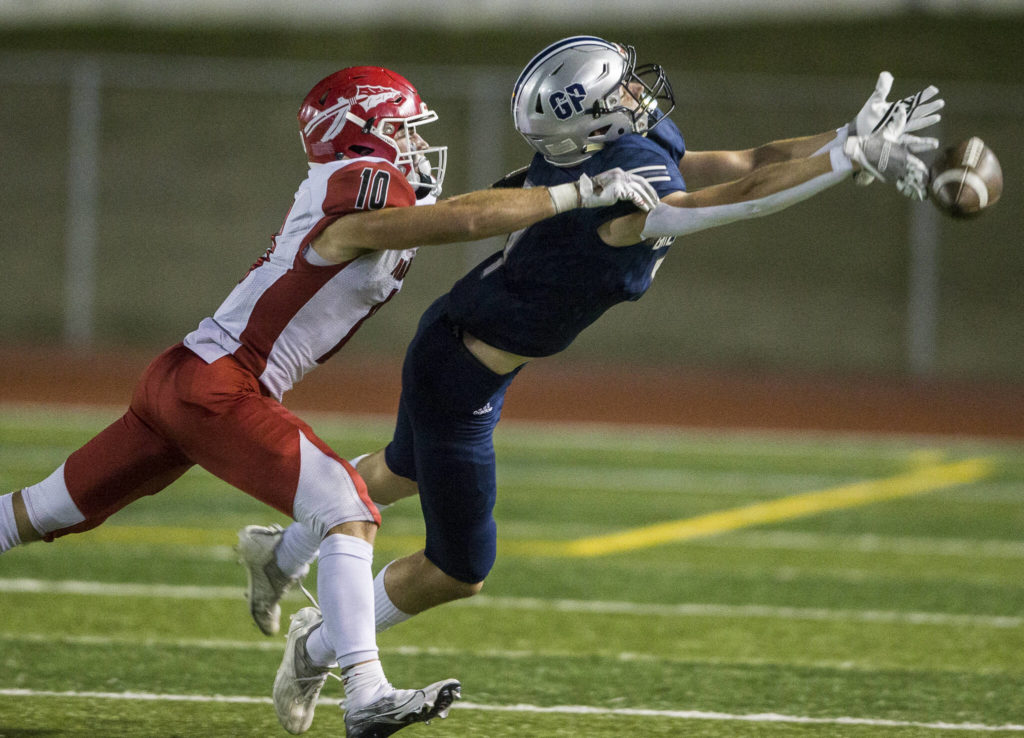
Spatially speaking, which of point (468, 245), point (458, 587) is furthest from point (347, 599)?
point (468, 245)

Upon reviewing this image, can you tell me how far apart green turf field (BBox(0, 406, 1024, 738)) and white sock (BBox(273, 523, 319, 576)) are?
1.35ft

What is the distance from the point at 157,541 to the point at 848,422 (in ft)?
21.8

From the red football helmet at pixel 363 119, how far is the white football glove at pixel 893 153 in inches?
45.6

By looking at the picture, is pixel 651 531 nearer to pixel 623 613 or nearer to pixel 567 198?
pixel 623 613

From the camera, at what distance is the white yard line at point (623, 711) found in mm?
3885

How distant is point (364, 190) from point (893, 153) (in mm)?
1238

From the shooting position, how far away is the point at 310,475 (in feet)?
A: 11.1

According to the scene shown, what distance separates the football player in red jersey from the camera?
10.8ft

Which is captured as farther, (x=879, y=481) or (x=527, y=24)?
(x=527, y=24)

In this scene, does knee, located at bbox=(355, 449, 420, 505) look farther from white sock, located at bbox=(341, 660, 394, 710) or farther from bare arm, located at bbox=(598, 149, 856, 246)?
bare arm, located at bbox=(598, 149, 856, 246)

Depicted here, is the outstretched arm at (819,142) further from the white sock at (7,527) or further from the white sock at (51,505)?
the white sock at (7,527)

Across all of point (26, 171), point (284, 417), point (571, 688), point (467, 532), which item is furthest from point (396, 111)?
point (26, 171)

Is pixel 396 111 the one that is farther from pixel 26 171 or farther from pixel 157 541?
pixel 26 171

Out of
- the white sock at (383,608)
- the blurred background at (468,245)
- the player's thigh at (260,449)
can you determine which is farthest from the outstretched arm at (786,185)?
the blurred background at (468,245)
